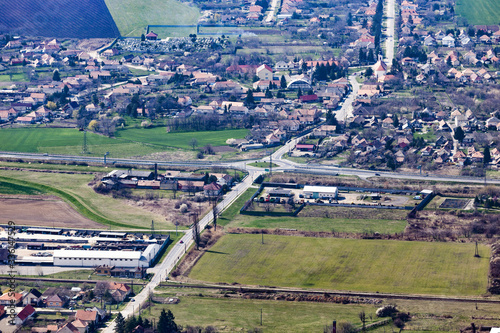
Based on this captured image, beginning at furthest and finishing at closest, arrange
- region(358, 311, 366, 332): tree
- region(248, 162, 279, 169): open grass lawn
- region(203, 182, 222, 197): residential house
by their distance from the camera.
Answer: region(248, 162, 279, 169): open grass lawn → region(203, 182, 222, 197): residential house → region(358, 311, 366, 332): tree

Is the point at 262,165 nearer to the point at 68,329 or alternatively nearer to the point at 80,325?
the point at 80,325

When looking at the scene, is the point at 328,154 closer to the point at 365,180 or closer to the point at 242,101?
the point at 365,180

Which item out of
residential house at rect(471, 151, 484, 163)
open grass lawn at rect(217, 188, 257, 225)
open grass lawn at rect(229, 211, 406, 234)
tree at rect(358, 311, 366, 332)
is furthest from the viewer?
residential house at rect(471, 151, 484, 163)

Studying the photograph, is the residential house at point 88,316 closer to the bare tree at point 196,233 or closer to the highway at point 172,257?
the highway at point 172,257

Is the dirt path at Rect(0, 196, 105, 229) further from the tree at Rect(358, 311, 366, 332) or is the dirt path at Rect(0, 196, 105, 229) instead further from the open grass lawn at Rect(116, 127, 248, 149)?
the tree at Rect(358, 311, 366, 332)

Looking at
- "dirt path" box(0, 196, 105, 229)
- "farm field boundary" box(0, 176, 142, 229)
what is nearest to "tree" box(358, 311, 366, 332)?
"farm field boundary" box(0, 176, 142, 229)

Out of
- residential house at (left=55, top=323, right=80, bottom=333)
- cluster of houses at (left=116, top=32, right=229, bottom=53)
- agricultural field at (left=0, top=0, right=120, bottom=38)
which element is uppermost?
agricultural field at (left=0, top=0, right=120, bottom=38)

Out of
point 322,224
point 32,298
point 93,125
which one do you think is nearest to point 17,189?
point 93,125
